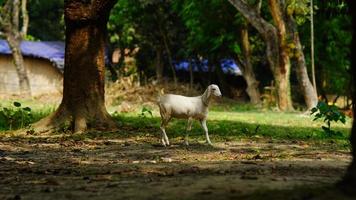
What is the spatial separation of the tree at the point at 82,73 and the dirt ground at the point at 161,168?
1.35 meters

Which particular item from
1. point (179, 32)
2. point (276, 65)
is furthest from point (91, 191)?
point (179, 32)

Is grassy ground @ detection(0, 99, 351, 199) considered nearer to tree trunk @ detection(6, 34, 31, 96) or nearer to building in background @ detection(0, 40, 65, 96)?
tree trunk @ detection(6, 34, 31, 96)

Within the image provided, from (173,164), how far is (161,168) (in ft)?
1.98

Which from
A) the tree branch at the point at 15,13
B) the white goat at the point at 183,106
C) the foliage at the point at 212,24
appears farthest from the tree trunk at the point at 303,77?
the tree branch at the point at 15,13

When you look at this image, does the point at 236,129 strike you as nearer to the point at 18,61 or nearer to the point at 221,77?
the point at 18,61

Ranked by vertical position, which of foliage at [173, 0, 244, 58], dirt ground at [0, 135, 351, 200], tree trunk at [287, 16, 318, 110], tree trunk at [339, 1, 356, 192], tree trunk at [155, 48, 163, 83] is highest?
foliage at [173, 0, 244, 58]

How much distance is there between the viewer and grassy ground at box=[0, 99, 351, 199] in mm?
6320

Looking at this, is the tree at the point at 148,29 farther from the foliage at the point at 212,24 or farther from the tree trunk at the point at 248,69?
the tree trunk at the point at 248,69

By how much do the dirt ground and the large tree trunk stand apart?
11.9 m

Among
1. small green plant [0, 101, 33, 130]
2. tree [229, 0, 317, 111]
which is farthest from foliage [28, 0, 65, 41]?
small green plant [0, 101, 33, 130]

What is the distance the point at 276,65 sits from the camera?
26.8m

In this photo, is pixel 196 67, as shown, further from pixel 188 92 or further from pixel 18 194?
pixel 18 194

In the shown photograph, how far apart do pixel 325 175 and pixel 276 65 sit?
19575mm

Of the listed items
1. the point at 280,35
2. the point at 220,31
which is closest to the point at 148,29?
the point at 220,31
